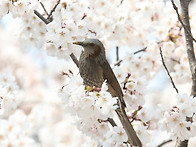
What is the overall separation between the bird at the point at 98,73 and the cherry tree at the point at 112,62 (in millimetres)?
53

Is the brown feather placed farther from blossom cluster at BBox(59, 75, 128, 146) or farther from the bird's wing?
blossom cluster at BBox(59, 75, 128, 146)

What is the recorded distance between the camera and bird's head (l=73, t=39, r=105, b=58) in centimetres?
259

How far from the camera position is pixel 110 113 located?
6.94 feet

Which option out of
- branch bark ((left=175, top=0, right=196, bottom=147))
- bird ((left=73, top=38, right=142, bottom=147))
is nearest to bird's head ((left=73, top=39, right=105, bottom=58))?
bird ((left=73, top=38, right=142, bottom=147))

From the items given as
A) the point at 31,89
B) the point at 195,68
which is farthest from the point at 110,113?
the point at 31,89

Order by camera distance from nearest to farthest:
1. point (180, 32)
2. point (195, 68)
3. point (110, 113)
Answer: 1. point (110, 113)
2. point (195, 68)
3. point (180, 32)

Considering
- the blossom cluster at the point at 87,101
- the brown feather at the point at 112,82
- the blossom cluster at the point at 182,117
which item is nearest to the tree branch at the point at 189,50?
the blossom cluster at the point at 182,117

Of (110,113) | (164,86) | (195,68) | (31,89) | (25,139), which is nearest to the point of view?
(110,113)

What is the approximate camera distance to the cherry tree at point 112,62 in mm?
2318

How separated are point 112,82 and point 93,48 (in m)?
0.24

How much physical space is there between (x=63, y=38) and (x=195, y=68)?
82 centimetres

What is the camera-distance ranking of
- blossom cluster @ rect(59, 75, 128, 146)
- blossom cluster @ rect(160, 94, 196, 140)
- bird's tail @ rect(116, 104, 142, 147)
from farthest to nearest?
bird's tail @ rect(116, 104, 142, 147), blossom cluster @ rect(160, 94, 196, 140), blossom cluster @ rect(59, 75, 128, 146)

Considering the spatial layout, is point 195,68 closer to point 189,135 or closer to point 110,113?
point 189,135

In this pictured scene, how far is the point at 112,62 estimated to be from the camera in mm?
3824
